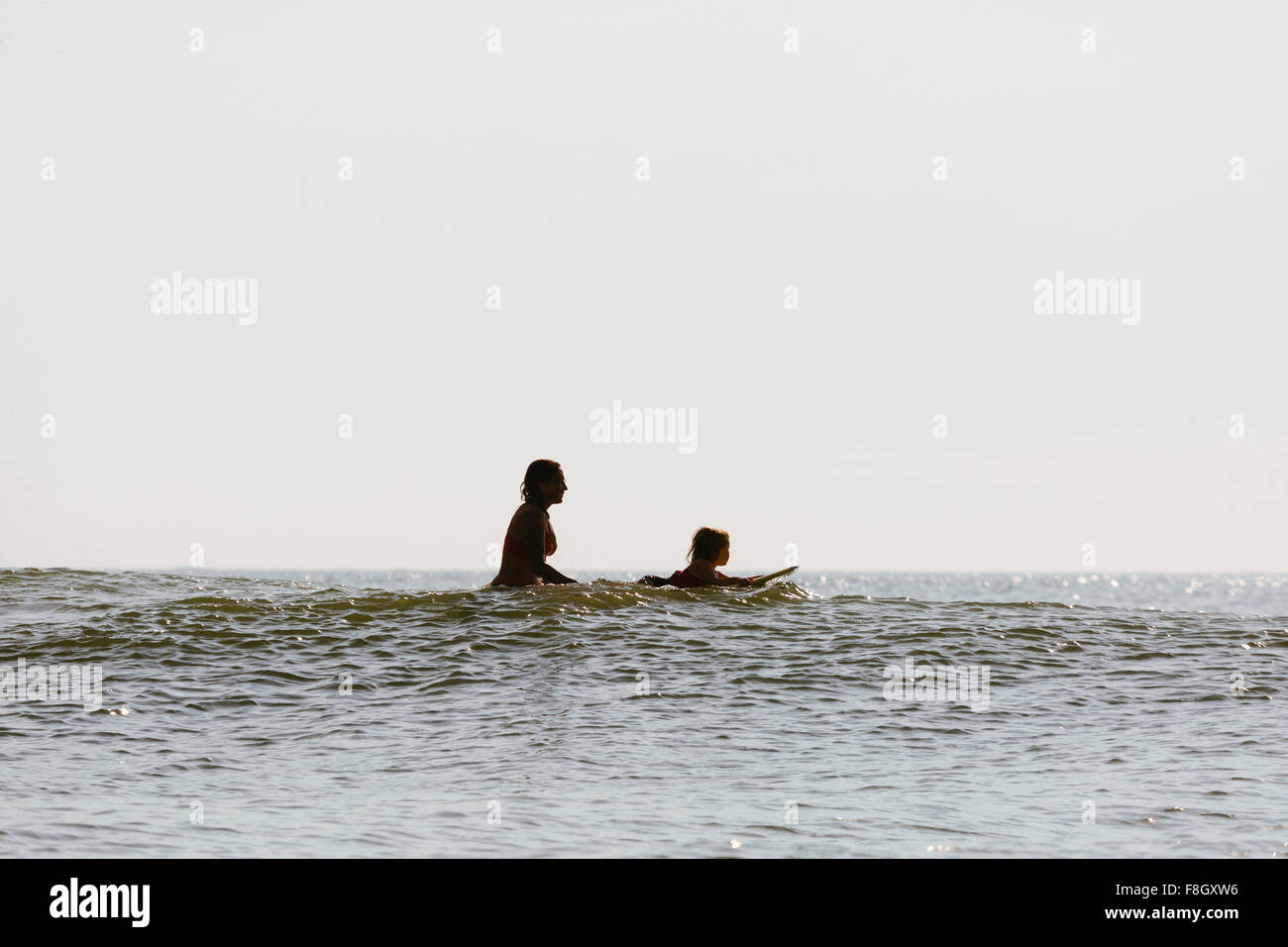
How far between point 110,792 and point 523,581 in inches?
368

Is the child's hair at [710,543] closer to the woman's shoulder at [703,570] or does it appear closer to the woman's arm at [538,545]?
the woman's shoulder at [703,570]

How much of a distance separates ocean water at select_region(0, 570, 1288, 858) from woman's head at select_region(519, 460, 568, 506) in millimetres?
1258

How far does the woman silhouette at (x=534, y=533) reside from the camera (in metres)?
17.4

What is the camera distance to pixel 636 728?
11.2 metres

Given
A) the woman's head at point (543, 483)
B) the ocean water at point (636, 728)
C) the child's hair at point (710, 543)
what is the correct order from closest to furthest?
the ocean water at point (636, 728)
the woman's head at point (543, 483)
the child's hair at point (710, 543)

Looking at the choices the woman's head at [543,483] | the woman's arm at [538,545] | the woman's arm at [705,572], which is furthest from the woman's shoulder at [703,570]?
the woman's head at [543,483]

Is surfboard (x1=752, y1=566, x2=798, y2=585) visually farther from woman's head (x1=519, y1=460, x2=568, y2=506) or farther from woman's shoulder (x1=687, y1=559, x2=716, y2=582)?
woman's head (x1=519, y1=460, x2=568, y2=506)

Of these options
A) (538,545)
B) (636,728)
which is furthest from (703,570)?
(636,728)

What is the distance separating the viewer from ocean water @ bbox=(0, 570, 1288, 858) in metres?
7.89

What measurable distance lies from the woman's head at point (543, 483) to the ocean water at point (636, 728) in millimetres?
1258

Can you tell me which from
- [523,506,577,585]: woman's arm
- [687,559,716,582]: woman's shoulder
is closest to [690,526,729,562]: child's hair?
[687,559,716,582]: woman's shoulder
